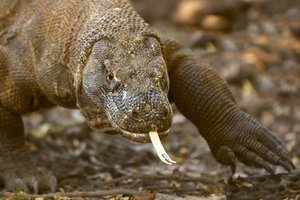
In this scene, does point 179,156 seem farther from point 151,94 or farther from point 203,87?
point 151,94

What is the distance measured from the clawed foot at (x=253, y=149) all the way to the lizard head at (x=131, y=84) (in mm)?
1212

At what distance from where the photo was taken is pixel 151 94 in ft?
15.1

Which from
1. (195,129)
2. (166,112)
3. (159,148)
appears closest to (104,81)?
(166,112)

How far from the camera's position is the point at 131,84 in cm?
468

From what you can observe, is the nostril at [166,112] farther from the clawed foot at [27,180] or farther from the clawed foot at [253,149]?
the clawed foot at [27,180]

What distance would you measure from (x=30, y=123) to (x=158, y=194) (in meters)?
4.28

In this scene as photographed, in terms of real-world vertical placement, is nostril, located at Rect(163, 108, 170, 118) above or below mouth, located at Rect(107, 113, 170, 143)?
above

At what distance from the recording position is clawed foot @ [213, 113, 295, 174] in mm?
5898

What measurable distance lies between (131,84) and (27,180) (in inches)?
77.5

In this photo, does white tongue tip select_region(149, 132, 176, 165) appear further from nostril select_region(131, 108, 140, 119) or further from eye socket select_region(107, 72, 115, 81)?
eye socket select_region(107, 72, 115, 81)

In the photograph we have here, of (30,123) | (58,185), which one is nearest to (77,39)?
(58,185)

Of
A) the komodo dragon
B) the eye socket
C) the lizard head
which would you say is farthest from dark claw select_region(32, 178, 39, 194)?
the eye socket

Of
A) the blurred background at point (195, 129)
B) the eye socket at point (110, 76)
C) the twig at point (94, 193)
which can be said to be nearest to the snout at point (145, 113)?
the eye socket at point (110, 76)

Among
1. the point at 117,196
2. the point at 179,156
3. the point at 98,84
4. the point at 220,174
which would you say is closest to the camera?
the point at 98,84
